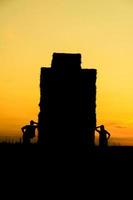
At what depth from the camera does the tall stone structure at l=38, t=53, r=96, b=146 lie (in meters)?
16.6

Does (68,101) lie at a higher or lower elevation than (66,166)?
higher

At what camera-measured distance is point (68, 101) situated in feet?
54.3

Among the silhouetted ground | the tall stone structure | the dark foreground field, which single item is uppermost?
the tall stone structure

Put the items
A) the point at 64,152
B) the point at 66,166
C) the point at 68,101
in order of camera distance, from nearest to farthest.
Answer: the point at 66,166, the point at 64,152, the point at 68,101

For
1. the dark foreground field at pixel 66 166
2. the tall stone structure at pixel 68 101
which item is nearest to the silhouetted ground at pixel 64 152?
the dark foreground field at pixel 66 166

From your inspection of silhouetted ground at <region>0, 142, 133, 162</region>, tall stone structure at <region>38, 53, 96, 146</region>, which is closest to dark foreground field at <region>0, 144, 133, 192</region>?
silhouetted ground at <region>0, 142, 133, 162</region>

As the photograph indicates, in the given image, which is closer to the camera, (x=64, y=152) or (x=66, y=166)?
(x=66, y=166)

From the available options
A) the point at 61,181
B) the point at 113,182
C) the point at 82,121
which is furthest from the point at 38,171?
the point at 82,121

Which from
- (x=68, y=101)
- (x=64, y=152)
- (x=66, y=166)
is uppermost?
(x=68, y=101)

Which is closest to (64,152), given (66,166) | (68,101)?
(66,166)

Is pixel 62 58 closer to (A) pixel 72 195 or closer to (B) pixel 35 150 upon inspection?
Answer: (B) pixel 35 150

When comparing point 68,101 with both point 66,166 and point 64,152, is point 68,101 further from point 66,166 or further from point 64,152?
point 66,166

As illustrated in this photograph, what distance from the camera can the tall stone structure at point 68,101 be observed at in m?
16.6

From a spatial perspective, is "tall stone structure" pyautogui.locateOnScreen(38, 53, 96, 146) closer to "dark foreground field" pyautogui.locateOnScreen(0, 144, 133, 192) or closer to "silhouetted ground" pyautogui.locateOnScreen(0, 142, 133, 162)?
"silhouetted ground" pyautogui.locateOnScreen(0, 142, 133, 162)
